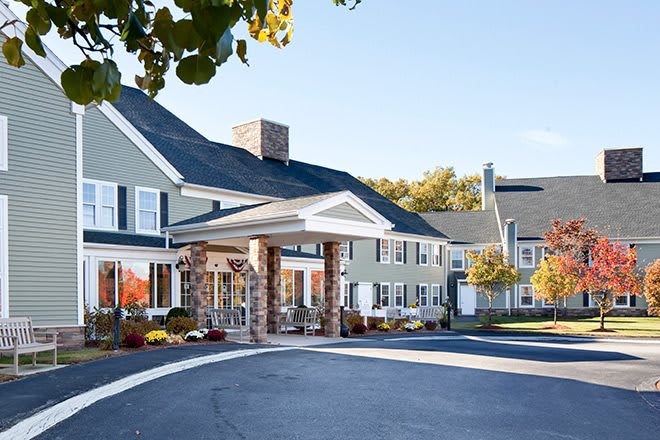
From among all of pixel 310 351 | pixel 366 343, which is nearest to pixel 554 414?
pixel 310 351

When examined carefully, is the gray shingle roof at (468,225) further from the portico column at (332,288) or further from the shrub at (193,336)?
the shrub at (193,336)

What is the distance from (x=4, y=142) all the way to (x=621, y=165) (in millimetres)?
42037

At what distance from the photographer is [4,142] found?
49.7ft

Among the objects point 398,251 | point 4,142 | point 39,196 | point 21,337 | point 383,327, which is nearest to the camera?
point 21,337

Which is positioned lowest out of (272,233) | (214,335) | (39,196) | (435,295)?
(435,295)

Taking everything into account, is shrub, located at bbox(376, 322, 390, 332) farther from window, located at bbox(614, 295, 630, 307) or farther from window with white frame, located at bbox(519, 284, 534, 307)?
window, located at bbox(614, 295, 630, 307)

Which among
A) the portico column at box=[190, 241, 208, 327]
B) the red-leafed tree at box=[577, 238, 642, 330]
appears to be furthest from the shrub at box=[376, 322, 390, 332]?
the red-leafed tree at box=[577, 238, 642, 330]

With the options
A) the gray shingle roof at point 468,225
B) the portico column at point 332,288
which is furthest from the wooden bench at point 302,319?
the gray shingle roof at point 468,225

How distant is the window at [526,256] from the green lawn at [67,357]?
110 feet

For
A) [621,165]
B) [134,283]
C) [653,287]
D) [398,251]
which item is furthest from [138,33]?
[621,165]

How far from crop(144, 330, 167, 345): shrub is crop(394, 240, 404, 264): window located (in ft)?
74.3

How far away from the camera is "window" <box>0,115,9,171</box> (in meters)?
15.1

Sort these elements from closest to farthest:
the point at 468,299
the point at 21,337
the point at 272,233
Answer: the point at 21,337, the point at 272,233, the point at 468,299

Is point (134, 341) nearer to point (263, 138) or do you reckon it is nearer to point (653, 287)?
point (263, 138)
